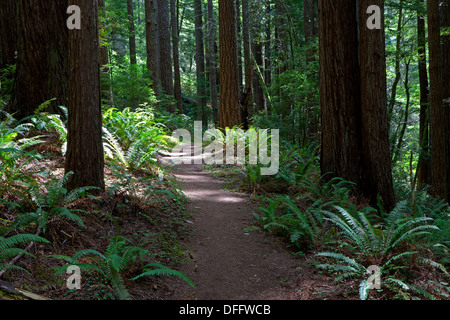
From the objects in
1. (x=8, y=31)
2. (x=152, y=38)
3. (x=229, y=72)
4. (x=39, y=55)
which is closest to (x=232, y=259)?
(x=39, y=55)

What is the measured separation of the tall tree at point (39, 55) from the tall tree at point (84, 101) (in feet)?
8.12

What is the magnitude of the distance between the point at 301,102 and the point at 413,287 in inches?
384

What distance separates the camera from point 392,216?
4.71m

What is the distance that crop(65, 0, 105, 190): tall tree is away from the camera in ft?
15.0

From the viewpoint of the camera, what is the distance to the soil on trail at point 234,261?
367 cm

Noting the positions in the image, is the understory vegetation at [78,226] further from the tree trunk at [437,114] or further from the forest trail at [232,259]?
the tree trunk at [437,114]

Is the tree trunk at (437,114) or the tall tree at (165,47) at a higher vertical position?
the tall tree at (165,47)

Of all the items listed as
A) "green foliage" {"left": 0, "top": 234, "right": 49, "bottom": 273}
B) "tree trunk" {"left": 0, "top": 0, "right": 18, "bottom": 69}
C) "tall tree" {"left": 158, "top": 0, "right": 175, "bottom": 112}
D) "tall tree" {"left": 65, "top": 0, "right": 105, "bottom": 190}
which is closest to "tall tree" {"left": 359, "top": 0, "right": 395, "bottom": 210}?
"tall tree" {"left": 65, "top": 0, "right": 105, "bottom": 190}

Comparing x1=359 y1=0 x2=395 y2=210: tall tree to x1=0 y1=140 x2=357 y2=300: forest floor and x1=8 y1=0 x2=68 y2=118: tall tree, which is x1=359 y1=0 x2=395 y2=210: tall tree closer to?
x1=0 y1=140 x2=357 y2=300: forest floor

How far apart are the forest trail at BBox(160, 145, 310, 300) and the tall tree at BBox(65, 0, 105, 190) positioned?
1809 millimetres

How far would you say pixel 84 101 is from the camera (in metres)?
4.64

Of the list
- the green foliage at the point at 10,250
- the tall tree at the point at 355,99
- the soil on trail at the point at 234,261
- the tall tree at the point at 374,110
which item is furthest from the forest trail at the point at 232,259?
the tall tree at the point at 374,110
